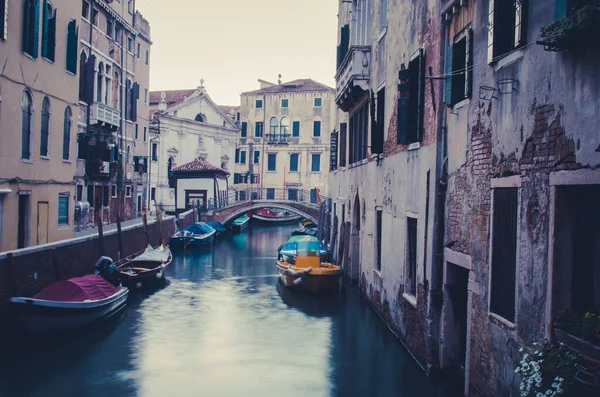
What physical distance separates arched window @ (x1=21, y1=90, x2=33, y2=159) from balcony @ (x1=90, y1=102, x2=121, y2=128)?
859cm

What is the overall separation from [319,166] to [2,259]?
32.2 m

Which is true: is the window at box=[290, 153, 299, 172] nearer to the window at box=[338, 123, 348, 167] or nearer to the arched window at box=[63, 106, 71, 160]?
the window at box=[338, 123, 348, 167]

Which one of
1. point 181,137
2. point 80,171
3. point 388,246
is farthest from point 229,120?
point 388,246

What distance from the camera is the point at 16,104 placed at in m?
12.7

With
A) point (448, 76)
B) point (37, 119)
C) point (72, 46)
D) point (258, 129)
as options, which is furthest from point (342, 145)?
point (258, 129)

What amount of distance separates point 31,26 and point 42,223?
13.9ft

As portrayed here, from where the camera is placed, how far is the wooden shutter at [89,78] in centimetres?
2130

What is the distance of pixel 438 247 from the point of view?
298 inches

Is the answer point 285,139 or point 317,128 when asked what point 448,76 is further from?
point 285,139

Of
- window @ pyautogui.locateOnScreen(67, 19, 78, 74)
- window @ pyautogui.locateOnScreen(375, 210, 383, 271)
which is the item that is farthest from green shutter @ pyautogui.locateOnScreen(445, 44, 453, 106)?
window @ pyautogui.locateOnScreen(67, 19, 78, 74)

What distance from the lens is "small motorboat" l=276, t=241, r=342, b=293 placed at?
14438 millimetres

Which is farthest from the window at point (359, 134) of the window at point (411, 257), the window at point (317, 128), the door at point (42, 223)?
the window at point (317, 128)

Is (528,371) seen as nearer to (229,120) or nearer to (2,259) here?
(2,259)

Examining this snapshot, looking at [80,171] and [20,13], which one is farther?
[80,171]
